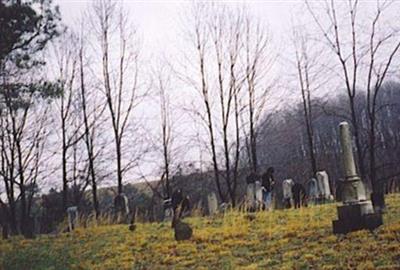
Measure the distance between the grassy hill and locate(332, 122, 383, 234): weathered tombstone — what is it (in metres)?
0.15

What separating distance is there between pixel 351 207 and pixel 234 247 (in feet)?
5.12

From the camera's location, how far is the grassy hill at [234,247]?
5176 millimetres

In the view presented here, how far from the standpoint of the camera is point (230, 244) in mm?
6617

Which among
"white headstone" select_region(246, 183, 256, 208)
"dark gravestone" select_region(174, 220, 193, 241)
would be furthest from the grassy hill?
"white headstone" select_region(246, 183, 256, 208)

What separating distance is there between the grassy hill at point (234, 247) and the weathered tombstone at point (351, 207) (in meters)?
0.15

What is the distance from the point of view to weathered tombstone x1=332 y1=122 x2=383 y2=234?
239 inches

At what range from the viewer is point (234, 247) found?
6402 mm

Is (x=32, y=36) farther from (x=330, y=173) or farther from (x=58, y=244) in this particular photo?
(x=330, y=173)

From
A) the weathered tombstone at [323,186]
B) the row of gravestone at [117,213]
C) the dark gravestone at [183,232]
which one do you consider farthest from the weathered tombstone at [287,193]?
the dark gravestone at [183,232]

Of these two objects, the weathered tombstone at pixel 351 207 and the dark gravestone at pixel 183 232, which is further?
the dark gravestone at pixel 183 232

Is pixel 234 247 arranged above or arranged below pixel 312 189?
below

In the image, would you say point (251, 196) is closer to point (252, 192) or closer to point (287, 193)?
point (252, 192)

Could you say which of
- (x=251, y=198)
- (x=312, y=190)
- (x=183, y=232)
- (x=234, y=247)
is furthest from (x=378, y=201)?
(x=312, y=190)

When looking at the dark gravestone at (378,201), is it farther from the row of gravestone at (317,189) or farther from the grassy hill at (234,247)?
the row of gravestone at (317,189)
